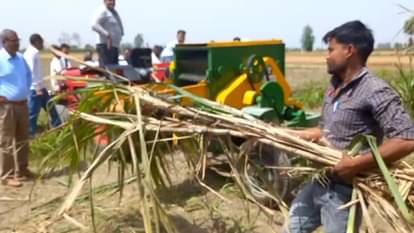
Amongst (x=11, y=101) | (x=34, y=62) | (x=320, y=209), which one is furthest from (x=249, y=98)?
(x=34, y=62)

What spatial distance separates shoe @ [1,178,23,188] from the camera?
19.7ft

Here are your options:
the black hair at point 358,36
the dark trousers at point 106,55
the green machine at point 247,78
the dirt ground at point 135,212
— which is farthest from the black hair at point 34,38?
the black hair at point 358,36

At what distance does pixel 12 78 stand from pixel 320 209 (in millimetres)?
4132

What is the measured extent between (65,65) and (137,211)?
5116 mm

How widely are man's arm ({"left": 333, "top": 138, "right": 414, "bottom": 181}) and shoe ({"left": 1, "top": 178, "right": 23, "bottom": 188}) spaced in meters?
4.22

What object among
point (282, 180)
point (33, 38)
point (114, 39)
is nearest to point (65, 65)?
point (33, 38)

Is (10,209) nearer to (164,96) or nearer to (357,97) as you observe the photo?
(164,96)

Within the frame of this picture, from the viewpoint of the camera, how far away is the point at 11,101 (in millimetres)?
6078

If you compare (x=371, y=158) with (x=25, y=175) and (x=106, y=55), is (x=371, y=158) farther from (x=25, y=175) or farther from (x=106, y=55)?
(x=106, y=55)

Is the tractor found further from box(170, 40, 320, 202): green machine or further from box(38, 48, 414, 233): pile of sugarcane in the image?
box(38, 48, 414, 233): pile of sugarcane

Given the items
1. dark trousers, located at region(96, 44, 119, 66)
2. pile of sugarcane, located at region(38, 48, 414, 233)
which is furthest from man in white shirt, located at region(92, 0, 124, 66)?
pile of sugarcane, located at region(38, 48, 414, 233)

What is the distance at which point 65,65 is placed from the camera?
9.36 m

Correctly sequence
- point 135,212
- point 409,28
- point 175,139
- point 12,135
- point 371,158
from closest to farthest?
point 371,158, point 175,139, point 135,212, point 409,28, point 12,135

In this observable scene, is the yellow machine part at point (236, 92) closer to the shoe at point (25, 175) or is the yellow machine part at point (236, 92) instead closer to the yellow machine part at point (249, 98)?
the yellow machine part at point (249, 98)
